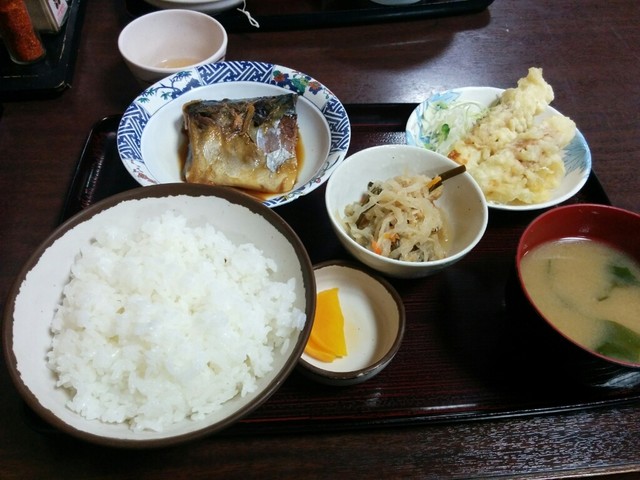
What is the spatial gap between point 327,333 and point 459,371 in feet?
1.49

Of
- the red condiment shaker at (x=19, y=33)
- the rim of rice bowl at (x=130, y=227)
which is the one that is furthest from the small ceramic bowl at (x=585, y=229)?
the red condiment shaker at (x=19, y=33)

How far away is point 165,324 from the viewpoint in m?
1.34

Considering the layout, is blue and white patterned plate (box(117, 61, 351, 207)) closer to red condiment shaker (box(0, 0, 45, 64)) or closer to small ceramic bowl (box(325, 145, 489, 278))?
small ceramic bowl (box(325, 145, 489, 278))

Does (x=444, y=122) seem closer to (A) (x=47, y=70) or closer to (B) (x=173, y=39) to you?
(B) (x=173, y=39)

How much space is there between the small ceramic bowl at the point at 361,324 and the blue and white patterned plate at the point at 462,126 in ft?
2.07

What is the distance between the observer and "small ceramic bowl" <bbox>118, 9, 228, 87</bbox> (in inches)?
98.7

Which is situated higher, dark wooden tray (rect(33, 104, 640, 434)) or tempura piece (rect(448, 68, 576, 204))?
tempura piece (rect(448, 68, 576, 204))

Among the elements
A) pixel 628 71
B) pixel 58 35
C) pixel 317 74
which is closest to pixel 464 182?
pixel 317 74

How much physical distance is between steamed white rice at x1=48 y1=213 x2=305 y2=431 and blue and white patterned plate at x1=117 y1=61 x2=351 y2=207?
0.46m

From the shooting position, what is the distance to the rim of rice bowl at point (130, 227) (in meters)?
1.19

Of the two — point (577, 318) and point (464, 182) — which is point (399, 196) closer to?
point (464, 182)

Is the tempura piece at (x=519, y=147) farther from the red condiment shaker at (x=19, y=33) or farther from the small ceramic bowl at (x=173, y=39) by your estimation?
the red condiment shaker at (x=19, y=33)

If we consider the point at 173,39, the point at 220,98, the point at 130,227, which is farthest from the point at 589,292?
the point at 173,39

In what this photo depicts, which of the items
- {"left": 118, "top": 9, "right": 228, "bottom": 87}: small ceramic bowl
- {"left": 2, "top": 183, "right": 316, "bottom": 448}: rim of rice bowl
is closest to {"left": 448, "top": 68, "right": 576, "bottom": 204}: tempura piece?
{"left": 2, "top": 183, "right": 316, "bottom": 448}: rim of rice bowl
